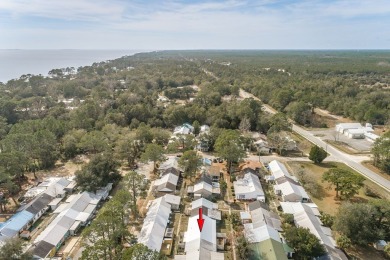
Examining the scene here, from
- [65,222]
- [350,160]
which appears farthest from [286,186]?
[65,222]

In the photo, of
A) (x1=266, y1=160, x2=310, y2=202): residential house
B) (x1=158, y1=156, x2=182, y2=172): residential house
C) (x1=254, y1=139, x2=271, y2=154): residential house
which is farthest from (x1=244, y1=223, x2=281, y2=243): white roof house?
(x1=254, y1=139, x2=271, y2=154): residential house

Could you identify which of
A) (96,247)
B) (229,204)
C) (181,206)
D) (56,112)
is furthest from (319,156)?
(56,112)

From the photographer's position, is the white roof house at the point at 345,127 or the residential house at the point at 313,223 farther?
the white roof house at the point at 345,127

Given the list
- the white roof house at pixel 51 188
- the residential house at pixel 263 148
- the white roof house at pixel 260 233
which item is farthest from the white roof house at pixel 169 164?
the residential house at pixel 263 148

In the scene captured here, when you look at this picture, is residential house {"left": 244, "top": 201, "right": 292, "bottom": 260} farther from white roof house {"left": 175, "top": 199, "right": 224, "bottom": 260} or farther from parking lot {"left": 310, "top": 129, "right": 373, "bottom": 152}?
parking lot {"left": 310, "top": 129, "right": 373, "bottom": 152}

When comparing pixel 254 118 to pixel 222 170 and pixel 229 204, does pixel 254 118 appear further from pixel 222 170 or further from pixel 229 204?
pixel 229 204

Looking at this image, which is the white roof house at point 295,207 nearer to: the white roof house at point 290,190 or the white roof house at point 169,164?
the white roof house at point 290,190
